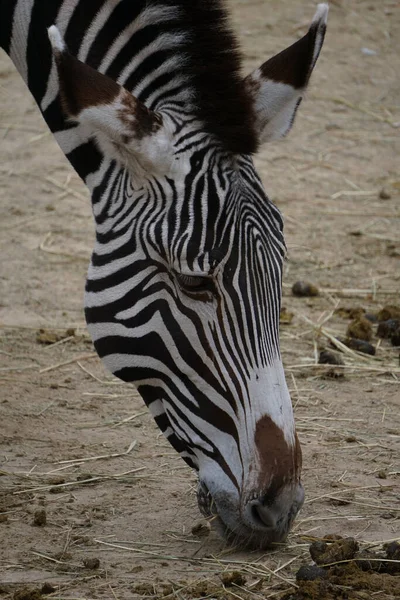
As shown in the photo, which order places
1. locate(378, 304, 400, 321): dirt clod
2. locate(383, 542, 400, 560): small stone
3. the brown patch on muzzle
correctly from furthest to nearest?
locate(378, 304, 400, 321): dirt clod < locate(383, 542, 400, 560): small stone < the brown patch on muzzle

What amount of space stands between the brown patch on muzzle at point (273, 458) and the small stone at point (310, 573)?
0.35 metres

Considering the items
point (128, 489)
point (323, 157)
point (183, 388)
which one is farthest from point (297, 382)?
point (323, 157)

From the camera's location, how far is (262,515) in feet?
12.4

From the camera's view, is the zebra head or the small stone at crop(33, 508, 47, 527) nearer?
the zebra head

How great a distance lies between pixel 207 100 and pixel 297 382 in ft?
9.25

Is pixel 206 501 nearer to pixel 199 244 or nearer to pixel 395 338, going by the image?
pixel 199 244

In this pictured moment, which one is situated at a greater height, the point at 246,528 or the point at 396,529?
the point at 246,528

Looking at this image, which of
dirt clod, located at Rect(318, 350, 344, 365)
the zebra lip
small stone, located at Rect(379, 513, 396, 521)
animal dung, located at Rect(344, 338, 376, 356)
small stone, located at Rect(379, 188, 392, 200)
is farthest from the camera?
small stone, located at Rect(379, 188, 392, 200)

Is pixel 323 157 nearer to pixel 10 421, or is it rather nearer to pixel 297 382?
pixel 297 382

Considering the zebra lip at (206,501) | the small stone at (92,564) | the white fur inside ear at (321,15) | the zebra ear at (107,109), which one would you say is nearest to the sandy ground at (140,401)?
the small stone at (92,564)

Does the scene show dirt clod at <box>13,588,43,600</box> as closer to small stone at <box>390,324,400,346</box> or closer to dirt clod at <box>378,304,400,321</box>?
small stone at <box>390,324,400,346</box>

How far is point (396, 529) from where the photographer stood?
448 cm

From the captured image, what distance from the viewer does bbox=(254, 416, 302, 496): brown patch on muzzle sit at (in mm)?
3695

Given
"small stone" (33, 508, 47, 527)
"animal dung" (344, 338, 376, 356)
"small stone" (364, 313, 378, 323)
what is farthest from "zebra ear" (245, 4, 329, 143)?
"small stone" (364, 313, 378, 323)
